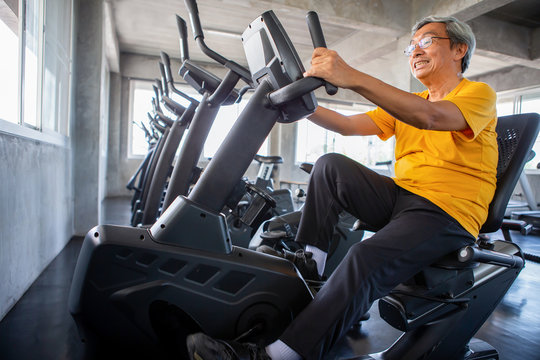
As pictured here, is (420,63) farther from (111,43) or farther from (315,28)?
(111,43)

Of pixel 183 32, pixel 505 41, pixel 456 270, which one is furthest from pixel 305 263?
pixel 505 41

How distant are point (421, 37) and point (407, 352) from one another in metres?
1.14

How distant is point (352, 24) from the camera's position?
4633 millimetres

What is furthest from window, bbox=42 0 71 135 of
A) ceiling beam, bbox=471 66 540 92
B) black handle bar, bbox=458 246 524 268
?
ceiling beam, bbox=471 66 540 92

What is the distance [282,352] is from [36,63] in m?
2.32

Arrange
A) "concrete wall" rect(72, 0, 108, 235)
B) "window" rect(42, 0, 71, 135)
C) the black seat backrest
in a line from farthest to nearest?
"concrete wall" rect(72, 0, 108, 235) → "window" rect(42, 0, 71, 135) → the black seat backrest

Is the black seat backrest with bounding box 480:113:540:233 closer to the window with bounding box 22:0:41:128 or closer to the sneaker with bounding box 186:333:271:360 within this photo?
the sneaker with bounding box 186:333:271:360

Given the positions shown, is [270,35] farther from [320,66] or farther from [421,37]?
[421,37]

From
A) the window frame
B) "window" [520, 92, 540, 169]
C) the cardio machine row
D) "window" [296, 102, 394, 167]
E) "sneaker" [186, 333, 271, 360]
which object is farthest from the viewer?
"window" [296, 102, 394, 167]

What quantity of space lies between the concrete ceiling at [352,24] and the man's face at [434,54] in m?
3.17

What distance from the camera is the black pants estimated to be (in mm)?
983

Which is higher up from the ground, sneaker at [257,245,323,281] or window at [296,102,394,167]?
window at [296,102,394,167]

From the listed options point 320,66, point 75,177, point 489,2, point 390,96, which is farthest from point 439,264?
point 489,2

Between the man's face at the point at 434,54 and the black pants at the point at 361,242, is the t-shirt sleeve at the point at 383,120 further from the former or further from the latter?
the black pants at the point at 361,242
